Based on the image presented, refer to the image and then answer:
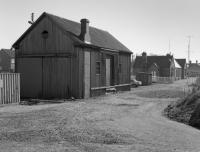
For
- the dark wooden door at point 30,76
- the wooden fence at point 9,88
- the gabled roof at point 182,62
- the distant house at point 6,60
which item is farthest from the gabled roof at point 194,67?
the wooden fence at point 9,88

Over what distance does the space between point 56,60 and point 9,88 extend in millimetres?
5728

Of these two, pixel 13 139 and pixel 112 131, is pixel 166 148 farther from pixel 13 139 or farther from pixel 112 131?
pixel 13 139

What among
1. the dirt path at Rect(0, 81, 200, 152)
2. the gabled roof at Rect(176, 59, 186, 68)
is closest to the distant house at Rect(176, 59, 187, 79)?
the gabled roof at Rect(176, 59, 186, 68)

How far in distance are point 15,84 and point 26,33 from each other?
6.73 meters

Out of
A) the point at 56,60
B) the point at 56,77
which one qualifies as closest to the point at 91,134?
the point at 56,77

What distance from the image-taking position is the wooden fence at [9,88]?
19.4 m

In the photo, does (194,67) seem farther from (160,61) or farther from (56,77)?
(56,77)

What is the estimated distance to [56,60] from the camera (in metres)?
24.8

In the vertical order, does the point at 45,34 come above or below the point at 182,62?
below

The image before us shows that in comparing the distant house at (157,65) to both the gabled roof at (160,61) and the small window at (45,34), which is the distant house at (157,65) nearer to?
the gabled roof at (160,61)

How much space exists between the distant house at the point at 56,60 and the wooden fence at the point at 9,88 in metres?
4.46

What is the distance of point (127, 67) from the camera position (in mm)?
34406

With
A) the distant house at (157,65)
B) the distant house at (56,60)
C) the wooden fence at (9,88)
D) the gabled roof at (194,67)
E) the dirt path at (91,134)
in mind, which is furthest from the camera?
the gabled roof at (194,67)

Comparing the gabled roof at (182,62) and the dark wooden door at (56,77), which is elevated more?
the gabled roof at (182,62)
